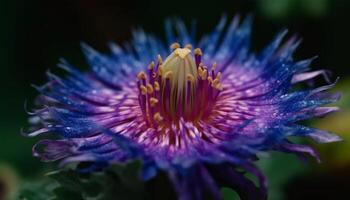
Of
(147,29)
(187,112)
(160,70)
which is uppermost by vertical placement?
(147,29)

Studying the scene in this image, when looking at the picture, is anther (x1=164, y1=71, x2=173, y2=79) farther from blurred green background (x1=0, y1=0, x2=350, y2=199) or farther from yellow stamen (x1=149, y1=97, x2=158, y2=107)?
blurred green background (x1=0, y1=0, x2=350, y2=199)

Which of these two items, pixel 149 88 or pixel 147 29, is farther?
pixel 147 29

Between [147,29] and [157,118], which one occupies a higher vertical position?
[147,29]

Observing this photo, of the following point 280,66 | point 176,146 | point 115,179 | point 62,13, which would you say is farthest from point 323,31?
point 115,179

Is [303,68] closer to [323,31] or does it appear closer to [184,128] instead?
[184,128]

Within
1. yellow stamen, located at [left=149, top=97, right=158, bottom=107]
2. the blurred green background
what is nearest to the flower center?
yellow stamen, located at [left=149, top=97, right=158, bottom=107]

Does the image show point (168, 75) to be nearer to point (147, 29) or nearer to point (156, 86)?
point (156, 86)

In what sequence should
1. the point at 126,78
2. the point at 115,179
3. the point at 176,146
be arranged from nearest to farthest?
1. the point at 115,179
2. the point at 176,146
3. the point at 126,78

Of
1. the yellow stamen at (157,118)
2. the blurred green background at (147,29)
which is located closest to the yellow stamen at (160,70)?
the yellow stamen at (157,118)

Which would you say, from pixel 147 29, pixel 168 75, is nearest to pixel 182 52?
pixel 168 75
